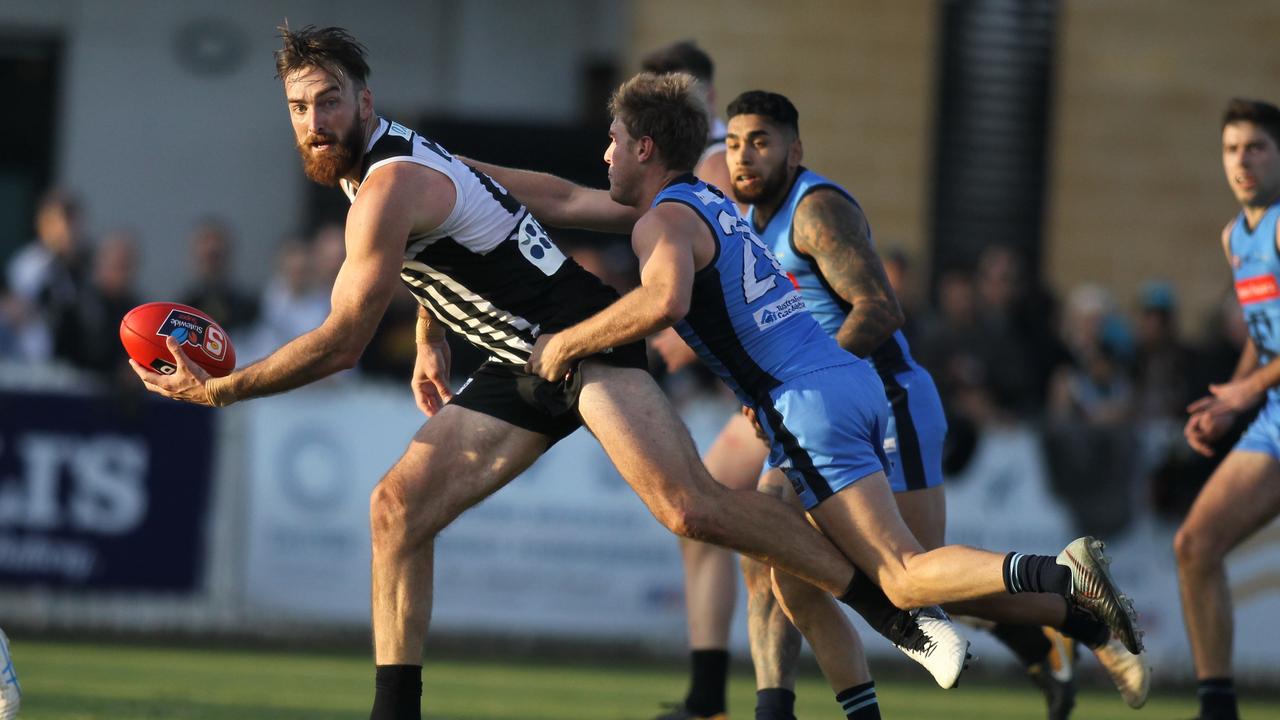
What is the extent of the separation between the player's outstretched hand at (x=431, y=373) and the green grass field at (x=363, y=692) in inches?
78.2

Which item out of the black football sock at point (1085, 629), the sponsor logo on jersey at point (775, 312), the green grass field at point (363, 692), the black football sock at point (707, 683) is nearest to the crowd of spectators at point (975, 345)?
the green grass field at point (363, 692)

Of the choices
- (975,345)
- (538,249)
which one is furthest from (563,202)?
(975,345)

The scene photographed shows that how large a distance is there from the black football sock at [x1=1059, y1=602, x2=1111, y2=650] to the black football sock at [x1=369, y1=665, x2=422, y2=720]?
2446 mm

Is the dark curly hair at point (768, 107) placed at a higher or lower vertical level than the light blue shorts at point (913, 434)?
higher

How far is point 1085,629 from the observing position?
6.95m

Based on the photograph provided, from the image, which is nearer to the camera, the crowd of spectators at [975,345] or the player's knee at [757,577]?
the player's knee at [757,577]

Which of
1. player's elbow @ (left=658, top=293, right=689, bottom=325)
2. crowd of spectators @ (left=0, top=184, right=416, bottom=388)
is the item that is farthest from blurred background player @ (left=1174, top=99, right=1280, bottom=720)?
crowd of spectators @ (left=0, top=184, right=416, bottom=388)

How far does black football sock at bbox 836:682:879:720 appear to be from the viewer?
6.53 m

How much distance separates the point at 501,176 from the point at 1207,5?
11855 mm

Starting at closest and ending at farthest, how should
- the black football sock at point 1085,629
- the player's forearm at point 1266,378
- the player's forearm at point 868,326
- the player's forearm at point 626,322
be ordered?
the player's forearm at point 626,322 < the player's forearm at point 868,326 < the black football sock at point 1085,629 < the player's forearm at point 1266,378

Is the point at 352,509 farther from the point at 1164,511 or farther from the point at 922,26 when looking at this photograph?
the point at 922,26

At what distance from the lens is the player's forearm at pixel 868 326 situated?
6.66 metres

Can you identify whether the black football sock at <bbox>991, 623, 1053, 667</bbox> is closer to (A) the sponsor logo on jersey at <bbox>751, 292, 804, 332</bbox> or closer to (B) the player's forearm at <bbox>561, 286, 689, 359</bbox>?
(A) the sponsor logo on jersey at <bbox>751, 292, 804, 332</bbox>

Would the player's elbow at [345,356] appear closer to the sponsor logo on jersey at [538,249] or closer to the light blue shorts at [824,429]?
the sponsor logo on jersey at [538,249]
